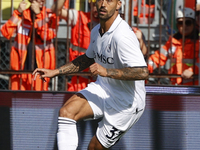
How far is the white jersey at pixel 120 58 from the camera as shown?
3674 mm

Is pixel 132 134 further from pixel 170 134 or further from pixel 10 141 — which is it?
pixel 10 141

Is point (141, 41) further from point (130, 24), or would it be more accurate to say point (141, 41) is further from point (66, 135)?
point (66, 135)

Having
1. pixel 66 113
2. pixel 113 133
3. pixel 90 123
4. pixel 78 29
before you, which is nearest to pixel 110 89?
pixel 113 133

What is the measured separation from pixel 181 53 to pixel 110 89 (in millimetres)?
1947

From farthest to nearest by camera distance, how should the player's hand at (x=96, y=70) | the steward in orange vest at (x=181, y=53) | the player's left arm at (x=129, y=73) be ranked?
1. the steward in orange vest at (x=181, y=53)
2. the player's left arm at (x=129, y=73)
3. the player's hand at (x=96, y=70)

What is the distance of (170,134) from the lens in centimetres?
480

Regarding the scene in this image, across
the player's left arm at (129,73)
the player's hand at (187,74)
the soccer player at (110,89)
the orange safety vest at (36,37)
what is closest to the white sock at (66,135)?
the soccer player at (110,89)

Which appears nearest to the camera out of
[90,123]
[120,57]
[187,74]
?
[120,57]

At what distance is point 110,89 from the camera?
4043mm

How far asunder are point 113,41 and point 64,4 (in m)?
2.29

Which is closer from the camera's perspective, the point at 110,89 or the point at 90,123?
the point at 110,89

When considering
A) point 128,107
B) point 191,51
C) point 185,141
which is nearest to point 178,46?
point 191,51

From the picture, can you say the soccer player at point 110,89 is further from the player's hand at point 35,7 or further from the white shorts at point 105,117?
the player's hand at point 35,7

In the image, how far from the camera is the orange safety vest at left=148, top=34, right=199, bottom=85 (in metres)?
5.55
